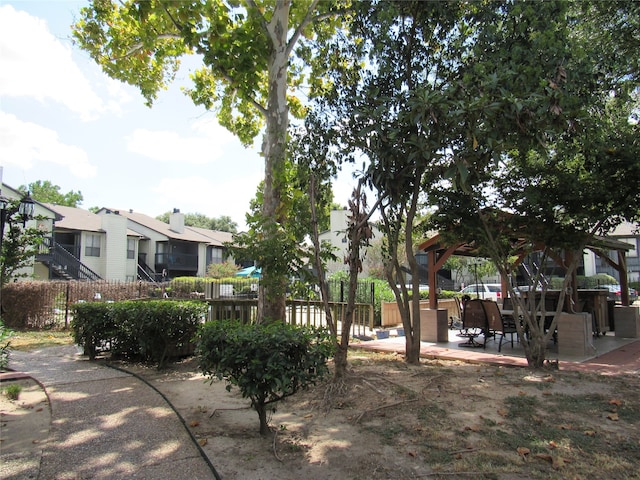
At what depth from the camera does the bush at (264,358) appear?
3.57 m

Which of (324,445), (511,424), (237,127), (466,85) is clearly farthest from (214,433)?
(237,127)

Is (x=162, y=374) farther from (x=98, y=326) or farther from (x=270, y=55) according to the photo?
(x=270, y=55)

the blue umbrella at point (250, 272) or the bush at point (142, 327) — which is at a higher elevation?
the blue umbrella at point (250, 272)

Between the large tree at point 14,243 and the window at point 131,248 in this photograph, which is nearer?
the large tree at point 14,243

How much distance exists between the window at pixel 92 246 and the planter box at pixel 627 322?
103 ft

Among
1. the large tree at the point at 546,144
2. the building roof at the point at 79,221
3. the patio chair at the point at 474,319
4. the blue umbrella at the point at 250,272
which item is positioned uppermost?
the building roof at the point at 79,221

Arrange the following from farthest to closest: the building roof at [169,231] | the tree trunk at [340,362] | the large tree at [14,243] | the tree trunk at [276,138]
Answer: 1. the building roof at [169,231]
2. the large tree at [14,243]
3. the tree trunk at [276,138]
4. the tree trunk at [340,362]

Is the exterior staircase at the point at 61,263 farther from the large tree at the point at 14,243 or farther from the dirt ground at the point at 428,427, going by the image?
the dirt ground at the point at 428,427

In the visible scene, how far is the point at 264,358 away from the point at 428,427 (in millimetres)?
1822

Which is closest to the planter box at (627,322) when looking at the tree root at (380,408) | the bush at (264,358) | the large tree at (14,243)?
the tree root at (380,408)

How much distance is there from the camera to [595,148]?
6.15 metres

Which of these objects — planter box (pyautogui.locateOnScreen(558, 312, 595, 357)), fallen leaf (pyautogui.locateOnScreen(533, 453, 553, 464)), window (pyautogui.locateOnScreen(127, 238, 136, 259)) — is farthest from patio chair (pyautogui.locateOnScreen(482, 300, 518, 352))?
window (pyautogui.locateOnScreen(127, 238, 136, 259))

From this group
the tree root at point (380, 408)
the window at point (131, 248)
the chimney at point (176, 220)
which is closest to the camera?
the tree root at point (380, 408)

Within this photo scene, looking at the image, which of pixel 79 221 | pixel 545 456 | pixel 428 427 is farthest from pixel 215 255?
pixel 545 456
